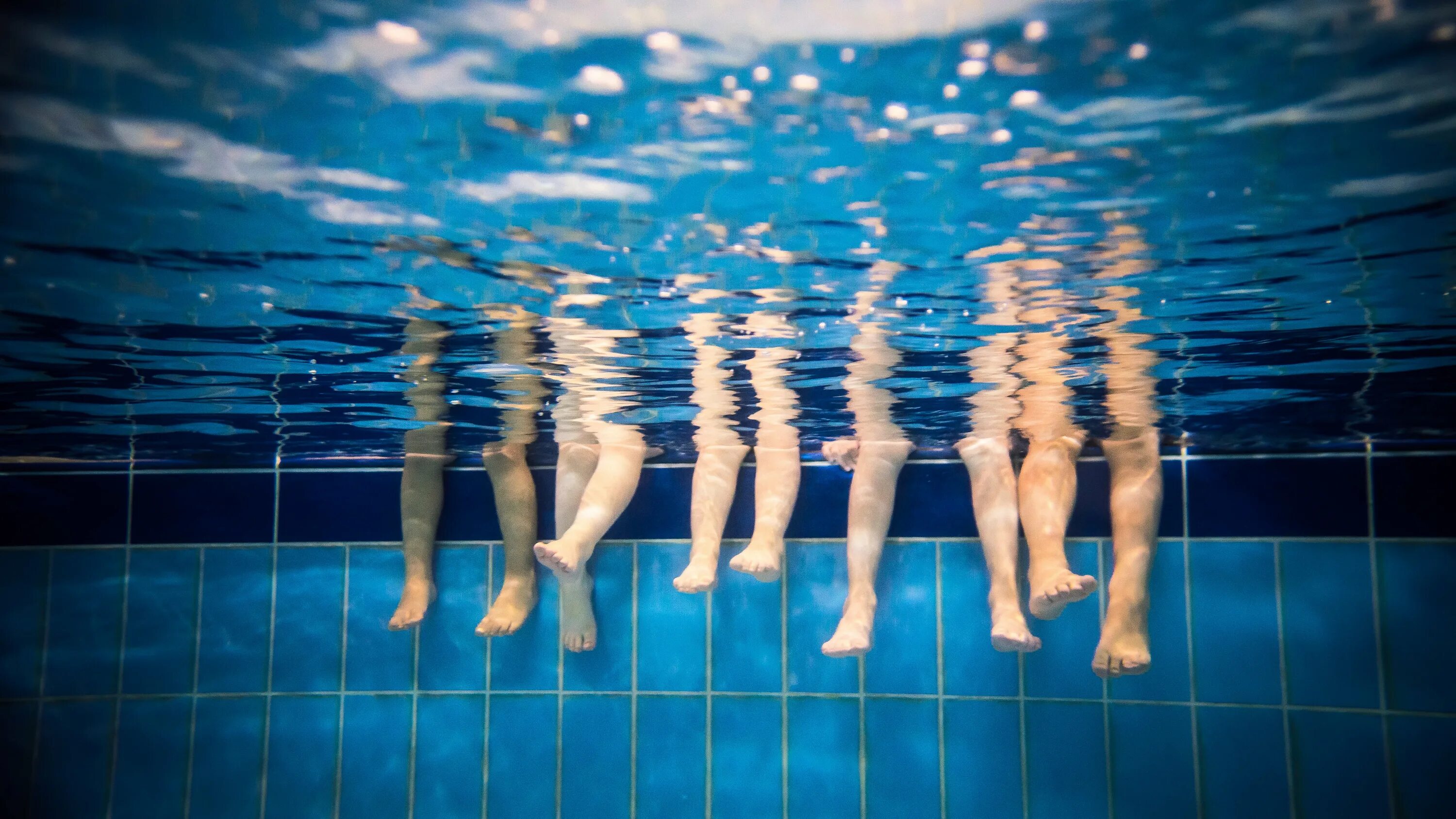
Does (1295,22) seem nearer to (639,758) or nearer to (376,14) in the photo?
(376,14)

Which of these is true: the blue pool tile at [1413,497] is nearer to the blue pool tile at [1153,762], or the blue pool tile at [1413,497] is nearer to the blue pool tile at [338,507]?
the blue pool tile at [1153,762]

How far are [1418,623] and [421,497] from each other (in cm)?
912

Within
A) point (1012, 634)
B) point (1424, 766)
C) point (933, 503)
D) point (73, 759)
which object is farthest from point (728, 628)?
point (73, 759)

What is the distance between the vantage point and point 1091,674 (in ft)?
27.7

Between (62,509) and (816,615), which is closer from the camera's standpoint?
(816,615)

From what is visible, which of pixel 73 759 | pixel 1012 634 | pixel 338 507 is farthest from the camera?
pixel 338 507

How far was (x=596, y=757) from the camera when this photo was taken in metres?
9.11

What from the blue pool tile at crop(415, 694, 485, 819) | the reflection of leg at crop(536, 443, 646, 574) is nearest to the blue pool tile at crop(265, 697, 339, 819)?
the blue pool tile at crop(415, 694, 485, 819)

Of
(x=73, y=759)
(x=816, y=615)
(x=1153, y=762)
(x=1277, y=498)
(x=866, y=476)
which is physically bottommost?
(x=73, y=759)

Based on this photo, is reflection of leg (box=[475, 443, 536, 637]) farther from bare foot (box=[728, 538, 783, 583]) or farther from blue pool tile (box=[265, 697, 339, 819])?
bare foot (box=[728, 538, 783, 583])

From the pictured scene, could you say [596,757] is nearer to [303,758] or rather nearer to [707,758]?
[707,758]

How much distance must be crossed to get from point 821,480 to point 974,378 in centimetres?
285

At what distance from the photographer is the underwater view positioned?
3.06 meters

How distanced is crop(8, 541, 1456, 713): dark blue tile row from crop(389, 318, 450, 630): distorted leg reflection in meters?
0.38
